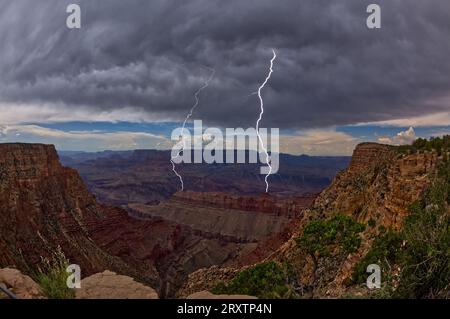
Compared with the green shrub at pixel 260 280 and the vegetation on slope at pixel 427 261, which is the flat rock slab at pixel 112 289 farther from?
the vegetation on slope at pixel 427 261

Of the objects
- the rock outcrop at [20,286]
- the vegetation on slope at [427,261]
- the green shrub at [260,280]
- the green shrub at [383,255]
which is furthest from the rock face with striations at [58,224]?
the vegetation on slope at [427,261]

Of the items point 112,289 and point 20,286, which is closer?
point 20,286

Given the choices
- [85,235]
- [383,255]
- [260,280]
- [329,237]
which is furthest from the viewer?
[85,235]

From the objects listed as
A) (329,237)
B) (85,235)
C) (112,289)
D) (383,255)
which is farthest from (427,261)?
(85,235)

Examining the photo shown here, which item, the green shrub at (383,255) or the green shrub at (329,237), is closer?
the green shrub at (329,237)

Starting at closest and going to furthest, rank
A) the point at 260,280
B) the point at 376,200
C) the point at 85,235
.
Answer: the point at 260,280 < the point at 376,200 < the point at 85,235

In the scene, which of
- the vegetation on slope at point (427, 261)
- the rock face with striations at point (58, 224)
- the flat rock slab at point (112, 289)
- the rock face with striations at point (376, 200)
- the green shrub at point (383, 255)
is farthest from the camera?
the rock face with striations at point (58, 224)

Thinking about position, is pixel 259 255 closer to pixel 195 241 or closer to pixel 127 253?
pixel 127 253

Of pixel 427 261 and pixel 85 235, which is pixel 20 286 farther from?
pixel 85 235
